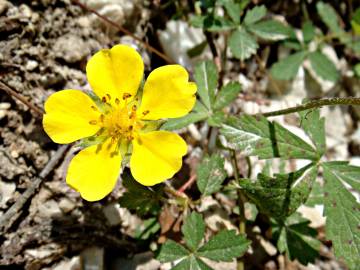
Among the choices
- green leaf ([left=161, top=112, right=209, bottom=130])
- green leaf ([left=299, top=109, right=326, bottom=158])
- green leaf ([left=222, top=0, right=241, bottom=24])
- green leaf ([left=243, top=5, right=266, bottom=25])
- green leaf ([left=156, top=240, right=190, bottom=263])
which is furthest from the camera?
green leaf ([left=243, top=5, right=266, bottom=25])

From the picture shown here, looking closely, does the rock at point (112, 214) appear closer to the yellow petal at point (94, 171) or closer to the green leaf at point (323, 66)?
the yellow petal at point (94, 171)

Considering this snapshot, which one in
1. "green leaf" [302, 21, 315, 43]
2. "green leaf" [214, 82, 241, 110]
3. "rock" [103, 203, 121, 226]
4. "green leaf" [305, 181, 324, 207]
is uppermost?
"green leaf" [302, 21, 315, 43]

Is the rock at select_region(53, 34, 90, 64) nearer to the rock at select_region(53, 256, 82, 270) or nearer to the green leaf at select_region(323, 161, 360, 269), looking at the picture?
the rock at select_region(53, 256, 82, 270)

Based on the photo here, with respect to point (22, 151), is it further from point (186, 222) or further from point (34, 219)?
point (186, 222)

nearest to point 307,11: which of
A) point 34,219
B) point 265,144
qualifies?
point 265,144

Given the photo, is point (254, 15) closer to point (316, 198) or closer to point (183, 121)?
point (183, 121)

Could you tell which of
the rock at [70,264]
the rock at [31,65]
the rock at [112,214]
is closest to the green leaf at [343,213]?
the rock at [112,214]

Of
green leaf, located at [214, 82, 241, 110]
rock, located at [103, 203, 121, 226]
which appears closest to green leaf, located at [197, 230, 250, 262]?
rock, located at [103, 203, 121, 226]
